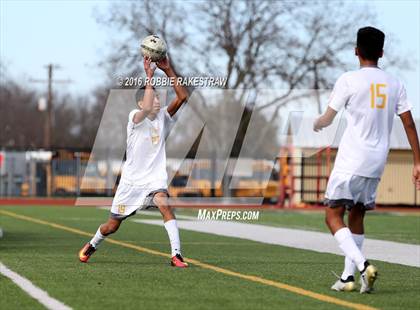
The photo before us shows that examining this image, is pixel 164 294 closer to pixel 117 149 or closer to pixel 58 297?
pixel 58 297

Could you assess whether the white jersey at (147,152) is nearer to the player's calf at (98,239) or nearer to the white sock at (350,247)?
Result: the player's calf at (98,239)

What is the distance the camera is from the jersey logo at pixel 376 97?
9.57m

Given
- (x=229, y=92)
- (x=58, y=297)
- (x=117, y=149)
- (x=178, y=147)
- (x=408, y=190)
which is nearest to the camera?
(x=58, y=297)

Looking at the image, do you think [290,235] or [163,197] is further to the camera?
[290,235]

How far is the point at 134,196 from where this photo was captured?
12.5 meters

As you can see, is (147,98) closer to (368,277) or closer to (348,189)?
(348,189)

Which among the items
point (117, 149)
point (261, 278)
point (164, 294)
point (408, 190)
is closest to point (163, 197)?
point (261, 278)

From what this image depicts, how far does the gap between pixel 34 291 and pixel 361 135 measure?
2.88 m

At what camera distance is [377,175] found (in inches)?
377

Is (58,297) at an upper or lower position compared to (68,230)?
upper

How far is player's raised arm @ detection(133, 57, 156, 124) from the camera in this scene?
39.5 feet

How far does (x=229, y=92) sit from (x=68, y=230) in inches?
1307

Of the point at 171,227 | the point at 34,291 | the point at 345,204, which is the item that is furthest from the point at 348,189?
the point at 171,227

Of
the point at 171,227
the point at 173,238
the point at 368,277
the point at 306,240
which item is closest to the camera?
the point at 368,277
